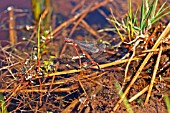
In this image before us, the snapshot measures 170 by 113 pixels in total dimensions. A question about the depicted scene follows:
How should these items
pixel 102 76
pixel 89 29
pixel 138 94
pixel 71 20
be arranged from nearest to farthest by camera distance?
pixel 138 94 → pixel 102 76 → pixel 89 29 → pixel 71 20

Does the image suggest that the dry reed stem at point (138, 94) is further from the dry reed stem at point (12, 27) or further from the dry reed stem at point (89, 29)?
the dry reed stem at point (12, 27)

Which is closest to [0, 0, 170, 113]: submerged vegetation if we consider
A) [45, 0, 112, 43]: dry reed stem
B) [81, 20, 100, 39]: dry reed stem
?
[81, 20, 100, 39]: dry reed stem

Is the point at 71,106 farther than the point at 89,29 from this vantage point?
No

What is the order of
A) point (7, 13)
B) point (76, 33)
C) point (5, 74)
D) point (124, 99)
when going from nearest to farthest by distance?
point (124, 99) → point (5, 74) → point (76, 33) → point (7, 13)

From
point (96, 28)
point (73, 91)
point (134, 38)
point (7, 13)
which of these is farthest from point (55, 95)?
point (7, 13)

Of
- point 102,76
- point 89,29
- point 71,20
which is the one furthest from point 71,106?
point 71,20

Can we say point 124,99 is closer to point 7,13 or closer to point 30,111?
point 30,111

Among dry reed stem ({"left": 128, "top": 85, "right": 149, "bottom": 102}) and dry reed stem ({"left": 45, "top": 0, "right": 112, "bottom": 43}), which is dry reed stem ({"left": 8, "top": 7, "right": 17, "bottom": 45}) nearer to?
dry reed stem ({"left": 45, "top": 0, "right": 112, "bottom": 43})

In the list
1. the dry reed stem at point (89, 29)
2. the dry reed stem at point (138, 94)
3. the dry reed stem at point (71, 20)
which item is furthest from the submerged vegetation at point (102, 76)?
the dry reed stem at point (71, 20)

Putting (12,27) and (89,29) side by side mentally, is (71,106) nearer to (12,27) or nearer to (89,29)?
(89,29)

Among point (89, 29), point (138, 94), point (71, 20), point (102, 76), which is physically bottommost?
point (138, 94)

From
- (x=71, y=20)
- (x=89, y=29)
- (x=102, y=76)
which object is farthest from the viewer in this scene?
(x=71, y=20)
